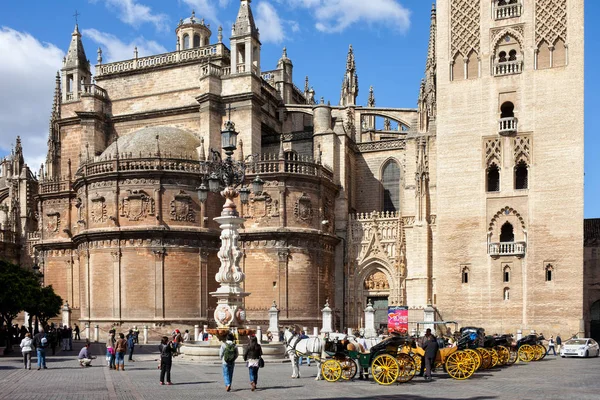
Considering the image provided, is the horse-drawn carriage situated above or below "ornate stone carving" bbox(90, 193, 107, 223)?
below

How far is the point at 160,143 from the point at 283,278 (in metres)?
10.2

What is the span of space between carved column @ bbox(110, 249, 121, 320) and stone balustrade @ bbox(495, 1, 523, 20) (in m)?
23.6

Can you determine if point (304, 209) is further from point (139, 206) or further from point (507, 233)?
point (507, 233)

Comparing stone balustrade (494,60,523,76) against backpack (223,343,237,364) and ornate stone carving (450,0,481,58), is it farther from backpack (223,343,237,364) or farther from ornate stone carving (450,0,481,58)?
backpack (223,343,237,364)

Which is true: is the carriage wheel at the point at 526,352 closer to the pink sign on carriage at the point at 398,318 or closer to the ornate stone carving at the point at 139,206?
the pink sign on carriage at the point at 398,318

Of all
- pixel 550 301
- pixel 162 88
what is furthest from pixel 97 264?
pixel 550 301

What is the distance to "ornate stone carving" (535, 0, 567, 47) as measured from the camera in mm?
38656

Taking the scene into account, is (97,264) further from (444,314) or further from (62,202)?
(444,314)

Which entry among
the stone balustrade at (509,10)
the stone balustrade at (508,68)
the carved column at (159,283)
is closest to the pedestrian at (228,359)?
the carved column at (159,283)

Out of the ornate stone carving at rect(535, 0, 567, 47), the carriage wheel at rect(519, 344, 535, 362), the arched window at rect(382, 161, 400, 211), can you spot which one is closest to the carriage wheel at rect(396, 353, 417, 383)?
the carriage wheel at rect(519, 344, 535, 362)

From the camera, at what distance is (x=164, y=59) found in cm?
4794

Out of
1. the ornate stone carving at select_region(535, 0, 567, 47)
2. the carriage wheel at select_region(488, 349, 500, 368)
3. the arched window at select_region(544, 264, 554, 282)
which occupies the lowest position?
the carriage wheel at select_region(488, 349, 500, 368)

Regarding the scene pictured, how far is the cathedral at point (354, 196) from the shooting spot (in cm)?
3838

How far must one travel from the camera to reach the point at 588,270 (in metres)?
42.2
